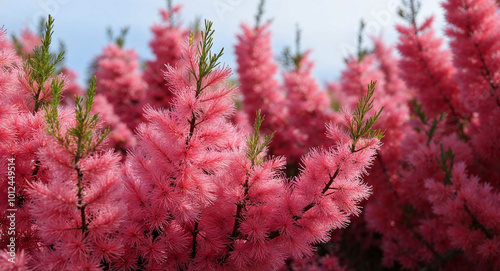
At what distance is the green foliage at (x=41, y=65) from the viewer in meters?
1.45

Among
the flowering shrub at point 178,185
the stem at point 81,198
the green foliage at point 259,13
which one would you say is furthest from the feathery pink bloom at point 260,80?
the stem at point 81,198

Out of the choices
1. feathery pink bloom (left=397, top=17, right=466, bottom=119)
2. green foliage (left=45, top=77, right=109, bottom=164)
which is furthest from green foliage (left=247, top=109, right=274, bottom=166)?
feathery pink bloom (left=397, top=17, right=466, bottom=119)

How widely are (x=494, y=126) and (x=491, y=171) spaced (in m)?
0.46

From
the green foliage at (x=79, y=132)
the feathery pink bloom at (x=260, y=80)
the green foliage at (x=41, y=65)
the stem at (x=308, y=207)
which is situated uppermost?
the feathery pink bloom at (x=260, y=80)

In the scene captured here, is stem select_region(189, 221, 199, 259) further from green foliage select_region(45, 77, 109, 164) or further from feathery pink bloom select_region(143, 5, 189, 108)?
feathery pink bloom select_region(143, 5, 189, 108)

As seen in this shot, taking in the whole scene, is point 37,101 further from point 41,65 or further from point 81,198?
point 81,198

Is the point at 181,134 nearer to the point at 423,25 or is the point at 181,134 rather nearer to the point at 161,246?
the point at 161,246

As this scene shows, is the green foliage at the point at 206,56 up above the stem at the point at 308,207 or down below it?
above

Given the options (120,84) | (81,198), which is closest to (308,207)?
(81,198)

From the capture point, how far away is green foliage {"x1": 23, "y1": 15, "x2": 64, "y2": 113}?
145 centimetres

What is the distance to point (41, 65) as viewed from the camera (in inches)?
57.7

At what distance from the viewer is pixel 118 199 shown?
1.43m

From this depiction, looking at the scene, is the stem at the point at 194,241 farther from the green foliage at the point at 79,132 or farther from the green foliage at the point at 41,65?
the green foliage at the point at 41,65

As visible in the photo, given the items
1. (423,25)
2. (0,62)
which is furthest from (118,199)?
(423,25)
